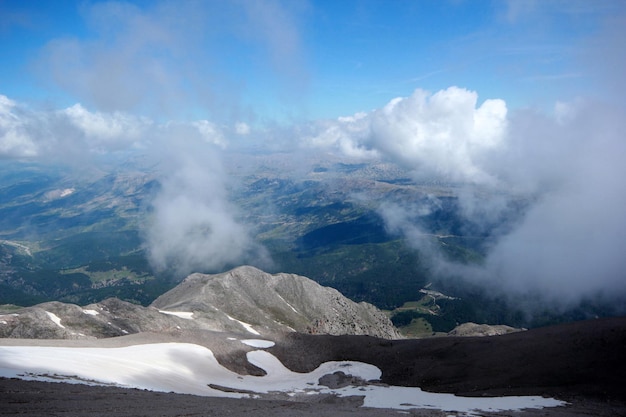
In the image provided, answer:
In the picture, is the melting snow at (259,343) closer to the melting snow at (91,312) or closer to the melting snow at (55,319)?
the melting snow at (55,319)

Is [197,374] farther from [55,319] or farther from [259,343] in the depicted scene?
[55,319]

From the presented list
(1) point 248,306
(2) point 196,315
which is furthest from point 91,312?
(1) point 248,306

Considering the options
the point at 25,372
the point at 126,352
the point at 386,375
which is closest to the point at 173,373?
the point at 126,352

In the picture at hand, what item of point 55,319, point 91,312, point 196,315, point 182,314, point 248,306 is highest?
point 248,306

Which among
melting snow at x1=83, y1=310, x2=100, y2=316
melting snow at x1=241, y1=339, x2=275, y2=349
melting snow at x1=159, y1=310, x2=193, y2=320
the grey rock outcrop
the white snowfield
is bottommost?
the white snowfield

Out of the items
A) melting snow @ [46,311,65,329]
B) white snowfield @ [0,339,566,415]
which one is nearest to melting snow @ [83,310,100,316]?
melting snow @ [46,311,65,329]

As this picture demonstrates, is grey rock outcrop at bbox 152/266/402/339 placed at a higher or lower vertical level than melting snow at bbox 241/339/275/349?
higher

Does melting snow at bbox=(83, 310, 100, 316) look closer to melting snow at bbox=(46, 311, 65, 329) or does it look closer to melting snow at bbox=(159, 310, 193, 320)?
melting snow at bbox=(46, 311, 65, 329)
